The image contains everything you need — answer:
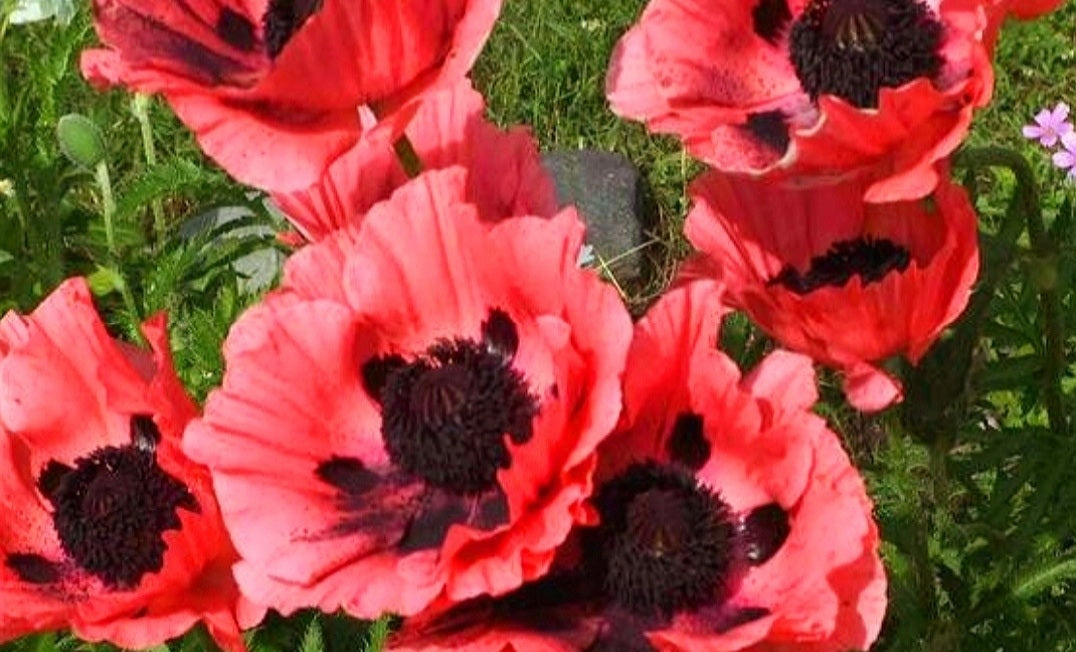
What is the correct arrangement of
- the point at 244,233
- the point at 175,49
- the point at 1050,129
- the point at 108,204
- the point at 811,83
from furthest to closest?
1. the point at 244,233
2. the point at 1050,129
3. the point at 108,204
4. the point at 811,83
5. the point at 175,49

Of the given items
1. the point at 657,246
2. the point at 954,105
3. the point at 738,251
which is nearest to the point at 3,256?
the point at 657,246

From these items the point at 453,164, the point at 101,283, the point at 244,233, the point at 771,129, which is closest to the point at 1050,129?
the point at 244,233

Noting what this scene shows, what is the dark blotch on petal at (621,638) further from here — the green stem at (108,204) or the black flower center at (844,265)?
the green stem at (108,204)

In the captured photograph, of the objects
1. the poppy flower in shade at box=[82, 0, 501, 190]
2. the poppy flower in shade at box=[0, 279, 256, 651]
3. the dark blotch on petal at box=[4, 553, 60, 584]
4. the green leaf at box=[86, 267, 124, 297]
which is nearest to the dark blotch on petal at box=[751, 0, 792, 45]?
the poppy flower in shade at box=[82, 0, 501, 190]

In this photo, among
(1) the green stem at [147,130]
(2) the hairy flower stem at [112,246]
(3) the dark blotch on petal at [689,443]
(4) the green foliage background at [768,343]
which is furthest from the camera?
(1) the green stem at [147,130]

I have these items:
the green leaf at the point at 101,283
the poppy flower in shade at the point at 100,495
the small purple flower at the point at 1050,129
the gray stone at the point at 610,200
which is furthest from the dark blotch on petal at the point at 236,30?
the gray stone at the point at 610,200

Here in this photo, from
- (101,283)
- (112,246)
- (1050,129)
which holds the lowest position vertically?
(1050,129)

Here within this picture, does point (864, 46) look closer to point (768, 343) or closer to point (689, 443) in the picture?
point (689, 443)

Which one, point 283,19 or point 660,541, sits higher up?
point 283,19
